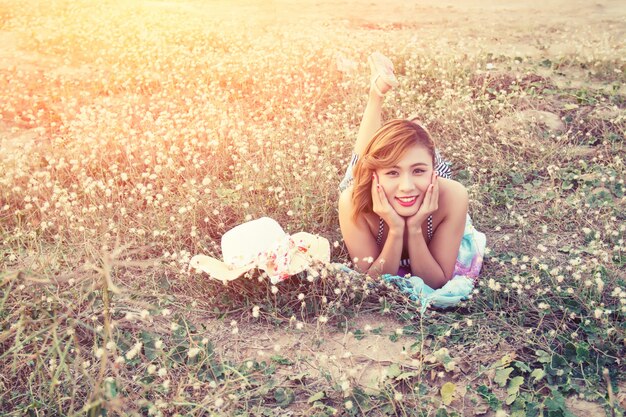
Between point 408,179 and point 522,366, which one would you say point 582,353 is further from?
point 408,179

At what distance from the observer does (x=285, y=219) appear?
4734mm

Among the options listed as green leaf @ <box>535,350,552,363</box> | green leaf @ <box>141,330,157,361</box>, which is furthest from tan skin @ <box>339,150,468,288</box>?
green leaf @ <box>141,330,157,361</box>

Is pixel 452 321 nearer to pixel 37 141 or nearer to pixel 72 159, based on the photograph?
pixel 72 159

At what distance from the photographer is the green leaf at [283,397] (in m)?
2.95

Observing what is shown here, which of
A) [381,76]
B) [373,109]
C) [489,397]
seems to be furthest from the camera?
[373,109]

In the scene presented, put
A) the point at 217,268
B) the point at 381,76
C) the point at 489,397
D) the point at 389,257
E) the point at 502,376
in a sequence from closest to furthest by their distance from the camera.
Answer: the point at 489,397, the point at 502,376, the point at 389,257, the point at 217,268, the point at 381,76

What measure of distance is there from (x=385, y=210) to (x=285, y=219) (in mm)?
1329

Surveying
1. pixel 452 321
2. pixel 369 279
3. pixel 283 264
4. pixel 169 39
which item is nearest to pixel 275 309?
pixel 283 264

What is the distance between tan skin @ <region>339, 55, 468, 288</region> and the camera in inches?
141

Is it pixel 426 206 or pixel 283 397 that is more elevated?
pixel 426 206

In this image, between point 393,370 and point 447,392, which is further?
point 393,370

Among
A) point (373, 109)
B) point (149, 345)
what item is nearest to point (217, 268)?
point (149, 345)

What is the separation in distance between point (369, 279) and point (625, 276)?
1.87m

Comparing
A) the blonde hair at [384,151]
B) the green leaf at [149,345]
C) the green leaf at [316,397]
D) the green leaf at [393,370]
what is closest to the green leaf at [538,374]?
the green leaf at [393,370]
